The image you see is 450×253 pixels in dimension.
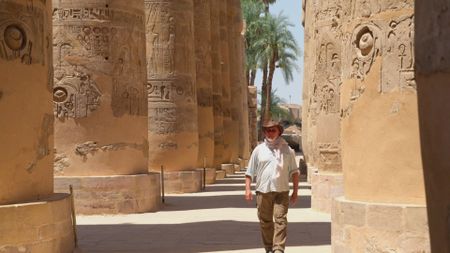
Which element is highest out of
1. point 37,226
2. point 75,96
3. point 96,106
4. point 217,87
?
point 217,87

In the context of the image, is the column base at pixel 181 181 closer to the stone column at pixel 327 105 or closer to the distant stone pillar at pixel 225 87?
the stone column at pixel 327 105

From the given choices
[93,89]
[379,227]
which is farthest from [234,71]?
[379,227]

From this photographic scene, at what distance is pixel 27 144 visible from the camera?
7.16 metres

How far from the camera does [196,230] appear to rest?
10.5 meters

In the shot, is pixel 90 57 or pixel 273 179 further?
pixel 90 57

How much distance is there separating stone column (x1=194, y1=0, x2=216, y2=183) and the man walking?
44.0 feet

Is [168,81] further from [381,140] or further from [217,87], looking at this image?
[381,140]

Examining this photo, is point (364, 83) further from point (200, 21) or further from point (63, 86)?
point (200, 21)

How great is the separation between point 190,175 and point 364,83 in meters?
10.6

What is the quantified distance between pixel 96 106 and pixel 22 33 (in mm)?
4814

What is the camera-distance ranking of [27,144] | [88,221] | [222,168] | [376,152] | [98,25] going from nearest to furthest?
[376,152], [27,144], [88,221], [98,25], [222,168]

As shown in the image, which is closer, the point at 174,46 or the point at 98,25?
the point at 98,25

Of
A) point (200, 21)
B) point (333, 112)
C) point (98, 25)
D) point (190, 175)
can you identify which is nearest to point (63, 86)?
point (98, 25)

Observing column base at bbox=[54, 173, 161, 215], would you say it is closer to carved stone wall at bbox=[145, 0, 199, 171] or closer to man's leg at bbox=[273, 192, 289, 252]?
carved stone wall at bbox=[145, 0, 199, 171]
